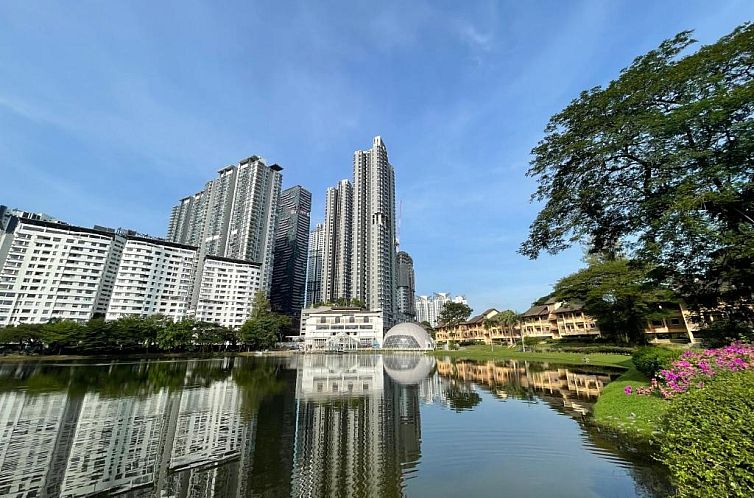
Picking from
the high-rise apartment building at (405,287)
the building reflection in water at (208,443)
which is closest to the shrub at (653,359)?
the building reflection in water at (208,443)

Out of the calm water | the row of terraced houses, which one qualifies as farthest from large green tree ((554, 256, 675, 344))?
the calm water

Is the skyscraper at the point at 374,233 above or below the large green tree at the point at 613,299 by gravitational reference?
above

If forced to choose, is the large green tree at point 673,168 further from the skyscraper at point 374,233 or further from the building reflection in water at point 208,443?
the skyscraper at point 374,233

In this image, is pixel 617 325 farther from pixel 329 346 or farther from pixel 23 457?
pixel 329 346

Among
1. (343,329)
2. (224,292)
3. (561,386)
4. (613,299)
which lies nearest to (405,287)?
(343,329)

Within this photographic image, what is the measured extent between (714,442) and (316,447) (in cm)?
1018

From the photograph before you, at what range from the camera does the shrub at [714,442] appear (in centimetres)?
409

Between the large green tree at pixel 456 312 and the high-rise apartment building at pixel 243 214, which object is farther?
the high-rise apartment building at pixel 243 214

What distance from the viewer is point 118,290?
9912 centimetres

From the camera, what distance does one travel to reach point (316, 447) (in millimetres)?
10992

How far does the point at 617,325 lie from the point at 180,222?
17754 centimetres

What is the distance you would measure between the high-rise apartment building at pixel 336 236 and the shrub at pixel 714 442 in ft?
430

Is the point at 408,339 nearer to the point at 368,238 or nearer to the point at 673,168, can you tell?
the point at 368,238

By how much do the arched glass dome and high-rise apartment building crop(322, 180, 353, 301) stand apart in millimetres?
44860
